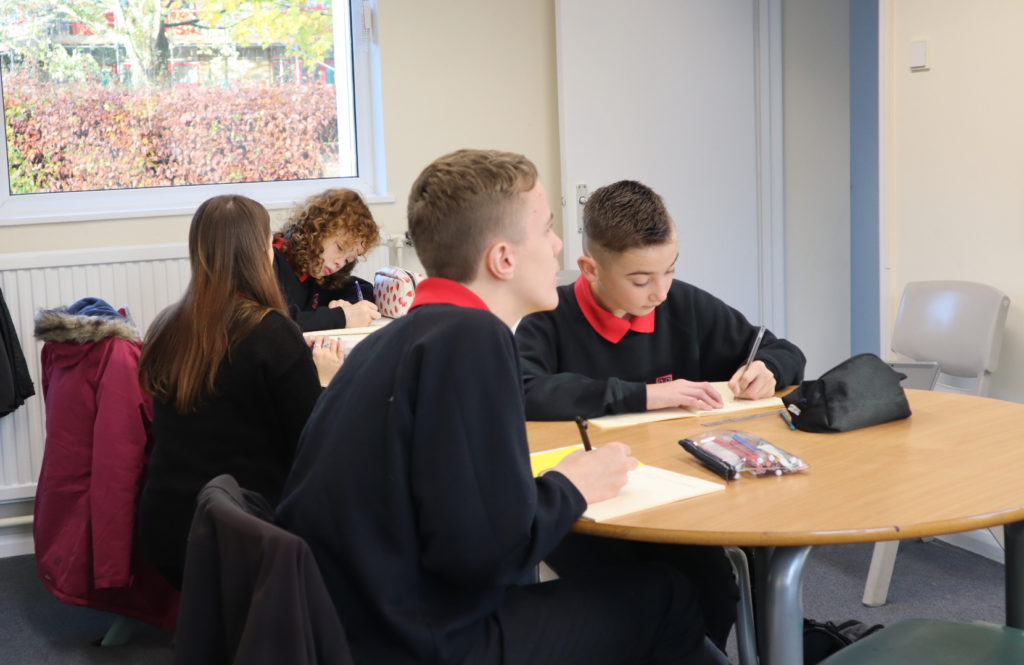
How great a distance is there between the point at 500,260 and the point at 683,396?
1.97ft

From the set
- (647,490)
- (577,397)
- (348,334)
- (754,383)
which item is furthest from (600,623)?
(348,334)

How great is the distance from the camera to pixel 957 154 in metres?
3.14

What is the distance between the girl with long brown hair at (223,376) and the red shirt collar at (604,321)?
571mm

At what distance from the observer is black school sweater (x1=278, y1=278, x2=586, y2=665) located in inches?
46.1

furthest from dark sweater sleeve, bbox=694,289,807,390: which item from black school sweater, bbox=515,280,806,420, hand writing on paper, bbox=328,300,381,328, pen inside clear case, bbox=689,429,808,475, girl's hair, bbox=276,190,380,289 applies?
girl's hair, bbox=276,190,380,289

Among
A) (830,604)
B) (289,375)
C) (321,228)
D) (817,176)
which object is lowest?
(830,604)

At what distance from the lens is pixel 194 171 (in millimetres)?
3859

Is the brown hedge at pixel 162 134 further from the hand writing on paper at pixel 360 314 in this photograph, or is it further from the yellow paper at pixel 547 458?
the yellow paper at pixel 547 458

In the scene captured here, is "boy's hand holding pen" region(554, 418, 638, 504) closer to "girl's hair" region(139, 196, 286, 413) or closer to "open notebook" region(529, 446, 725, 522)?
"open notebook" region(529, 446, 725, 522)

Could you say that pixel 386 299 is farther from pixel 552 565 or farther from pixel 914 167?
pixel 914 167

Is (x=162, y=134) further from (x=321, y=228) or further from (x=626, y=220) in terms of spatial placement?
(x=626, y=220)

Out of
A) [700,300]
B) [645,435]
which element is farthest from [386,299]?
[645,435]

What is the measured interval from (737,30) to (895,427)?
2.86m

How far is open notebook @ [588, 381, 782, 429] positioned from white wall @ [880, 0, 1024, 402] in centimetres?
147
